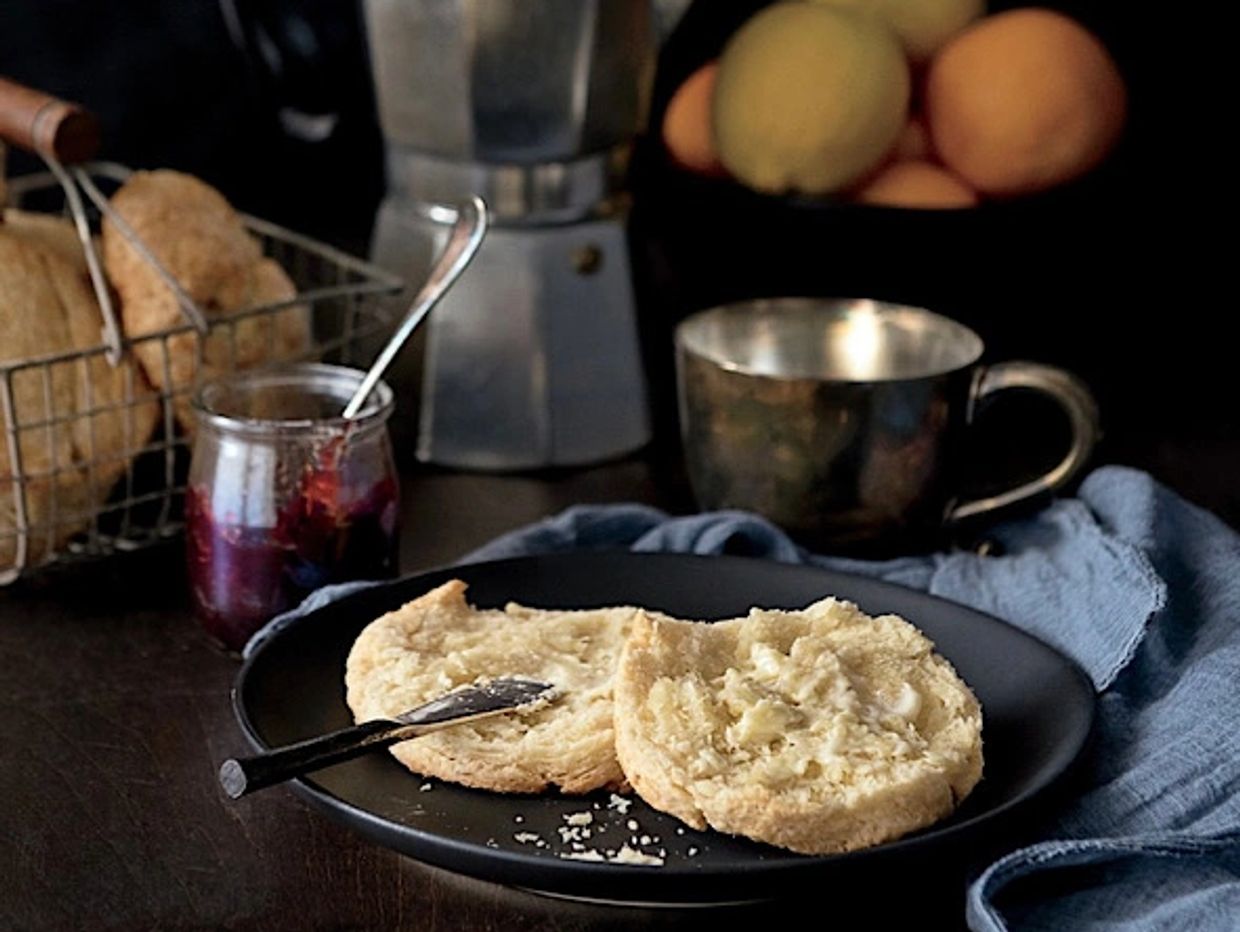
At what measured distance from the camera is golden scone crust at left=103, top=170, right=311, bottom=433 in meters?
0.95

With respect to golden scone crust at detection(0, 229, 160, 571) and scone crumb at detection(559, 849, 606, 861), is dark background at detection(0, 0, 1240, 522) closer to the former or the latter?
golden scone crust at detection(0, 229, 160, 571)

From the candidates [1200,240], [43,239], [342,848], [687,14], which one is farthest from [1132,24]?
[342,848]

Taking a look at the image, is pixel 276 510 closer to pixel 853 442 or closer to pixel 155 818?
pixel 155 818

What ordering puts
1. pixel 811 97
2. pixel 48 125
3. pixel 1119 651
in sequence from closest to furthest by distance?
1. pixel 1119 651
2. pixel 48 125
3. pixel 811 97

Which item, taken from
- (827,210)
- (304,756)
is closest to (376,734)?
(304,756)

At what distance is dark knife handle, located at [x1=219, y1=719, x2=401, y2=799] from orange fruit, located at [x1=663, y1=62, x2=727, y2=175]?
0.61 m

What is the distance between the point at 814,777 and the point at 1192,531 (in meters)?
0.36

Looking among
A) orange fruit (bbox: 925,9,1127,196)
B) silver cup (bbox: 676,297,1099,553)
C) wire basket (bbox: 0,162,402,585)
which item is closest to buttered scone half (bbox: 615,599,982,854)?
silver cup (bbox: 676,297,1099,553)

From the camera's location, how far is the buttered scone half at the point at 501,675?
672 mm

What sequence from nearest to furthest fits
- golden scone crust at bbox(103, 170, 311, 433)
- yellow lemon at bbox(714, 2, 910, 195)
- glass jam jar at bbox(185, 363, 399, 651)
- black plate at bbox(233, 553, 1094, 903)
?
black plate at bbox(233, 553, 1094, 903) → glass jam jar at bbox(185, 363, 399, 651) → golden scone crust at bbox(103, 170, 311, 433) → yellow lemon at bbox(714, 2, 910, 195)

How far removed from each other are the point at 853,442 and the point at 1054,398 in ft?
0.38

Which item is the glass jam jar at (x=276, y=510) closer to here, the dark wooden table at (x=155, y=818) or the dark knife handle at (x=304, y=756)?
the dark wooden table at (x=155, y=818)

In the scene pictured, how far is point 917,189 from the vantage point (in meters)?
1.12

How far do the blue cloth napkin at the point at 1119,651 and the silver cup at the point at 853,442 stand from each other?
0.03 meters
